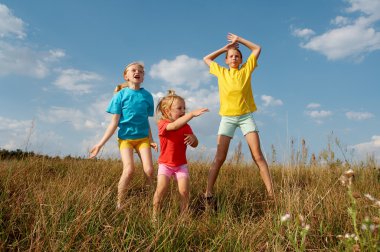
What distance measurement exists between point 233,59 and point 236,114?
79cm

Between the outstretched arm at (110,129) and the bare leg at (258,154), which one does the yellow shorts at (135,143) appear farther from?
the bare leg at (258,154)

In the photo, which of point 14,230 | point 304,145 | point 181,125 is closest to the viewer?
point 14,230

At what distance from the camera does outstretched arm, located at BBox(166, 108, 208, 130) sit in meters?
3.47

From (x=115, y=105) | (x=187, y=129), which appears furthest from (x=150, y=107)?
(x=187, y=129)

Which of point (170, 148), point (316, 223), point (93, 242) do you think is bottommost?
point (93, 242)

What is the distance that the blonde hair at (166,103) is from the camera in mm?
3957

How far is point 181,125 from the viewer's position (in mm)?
3670

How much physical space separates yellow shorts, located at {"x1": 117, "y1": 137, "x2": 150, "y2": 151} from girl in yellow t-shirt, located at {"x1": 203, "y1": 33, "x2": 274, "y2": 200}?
37.0 inches

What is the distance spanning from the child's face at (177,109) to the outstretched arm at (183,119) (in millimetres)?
157

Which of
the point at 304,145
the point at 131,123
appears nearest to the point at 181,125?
the point at 131,123

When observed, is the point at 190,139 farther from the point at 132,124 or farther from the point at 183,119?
the point at 132,124

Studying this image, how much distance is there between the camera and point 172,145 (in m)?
3.84

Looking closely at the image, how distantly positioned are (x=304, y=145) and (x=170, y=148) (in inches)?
125

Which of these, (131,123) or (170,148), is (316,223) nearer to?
(170,148)
